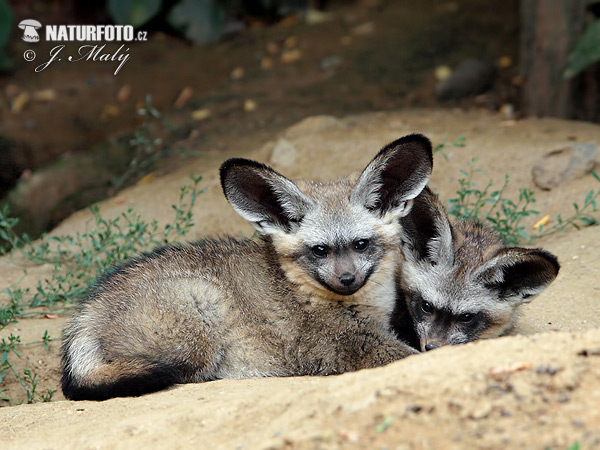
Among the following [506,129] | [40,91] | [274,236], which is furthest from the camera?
[40,91]

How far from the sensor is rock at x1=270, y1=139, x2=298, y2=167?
833cm

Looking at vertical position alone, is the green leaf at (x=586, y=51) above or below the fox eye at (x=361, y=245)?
above

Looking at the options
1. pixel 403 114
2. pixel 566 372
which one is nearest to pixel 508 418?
pixel 566 372

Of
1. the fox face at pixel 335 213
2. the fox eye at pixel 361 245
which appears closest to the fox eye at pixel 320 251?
the fox face at pixel 335 213

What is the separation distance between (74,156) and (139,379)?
6.30m

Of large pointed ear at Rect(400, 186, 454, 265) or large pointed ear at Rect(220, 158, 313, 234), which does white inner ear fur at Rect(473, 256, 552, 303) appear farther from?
large pointed ear at Rect(220, 158, 313, 234)

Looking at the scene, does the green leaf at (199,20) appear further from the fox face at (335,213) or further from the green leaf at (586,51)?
the fox face at (335,213)

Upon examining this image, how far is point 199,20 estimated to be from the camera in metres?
11.9

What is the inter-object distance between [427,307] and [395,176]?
0.93m

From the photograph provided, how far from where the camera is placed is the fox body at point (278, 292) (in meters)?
4.70

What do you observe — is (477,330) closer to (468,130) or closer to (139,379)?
(139,379)

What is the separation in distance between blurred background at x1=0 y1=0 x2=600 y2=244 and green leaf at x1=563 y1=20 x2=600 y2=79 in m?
0.01

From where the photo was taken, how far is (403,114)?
9.31 m

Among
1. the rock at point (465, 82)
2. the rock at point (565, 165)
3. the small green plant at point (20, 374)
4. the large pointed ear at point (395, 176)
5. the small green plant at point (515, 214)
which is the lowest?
the small green plant at point (20, 374)
